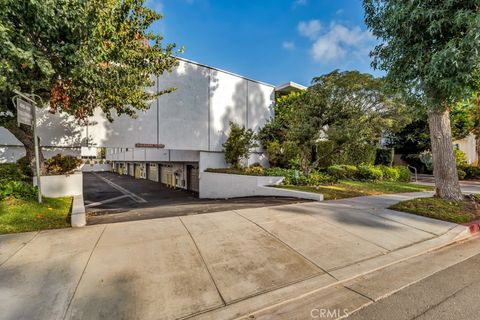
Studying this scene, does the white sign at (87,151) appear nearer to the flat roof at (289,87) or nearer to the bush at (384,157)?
the flat roof at (289,87)

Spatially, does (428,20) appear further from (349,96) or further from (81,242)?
(81,242)

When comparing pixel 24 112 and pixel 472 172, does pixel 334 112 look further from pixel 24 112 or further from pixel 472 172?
pixel 472 172

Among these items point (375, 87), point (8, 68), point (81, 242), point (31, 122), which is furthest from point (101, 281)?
point (375, 87)

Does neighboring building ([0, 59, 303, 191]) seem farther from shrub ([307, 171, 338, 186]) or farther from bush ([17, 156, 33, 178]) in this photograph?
shrub ([307, 171, 338, 186])

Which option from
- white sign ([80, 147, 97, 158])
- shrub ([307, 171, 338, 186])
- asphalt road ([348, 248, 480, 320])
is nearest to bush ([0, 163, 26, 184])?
white sign ([80, 147, 97, 158])

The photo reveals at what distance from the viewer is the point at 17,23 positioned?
4.94m

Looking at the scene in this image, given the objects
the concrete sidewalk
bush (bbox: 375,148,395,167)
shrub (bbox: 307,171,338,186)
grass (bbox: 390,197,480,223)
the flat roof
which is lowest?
the concrete sidewalk

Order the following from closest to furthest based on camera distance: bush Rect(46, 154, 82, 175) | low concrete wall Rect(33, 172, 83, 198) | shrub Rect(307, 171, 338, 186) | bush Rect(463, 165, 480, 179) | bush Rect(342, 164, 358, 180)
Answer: low concrete wall Rect(33, 172, 83, 198)
bush Rect(46, 154, 82, 175)
shrub Rect(307, 171, 338, 186)
bush Rect(342, 164, 358, 180)
bush Rect(463, 165, 480, 179)

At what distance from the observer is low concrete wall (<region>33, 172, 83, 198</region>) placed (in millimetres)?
7426

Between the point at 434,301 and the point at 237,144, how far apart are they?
11284 mm

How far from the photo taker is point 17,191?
6.40m

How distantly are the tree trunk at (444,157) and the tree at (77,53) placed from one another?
931 cm

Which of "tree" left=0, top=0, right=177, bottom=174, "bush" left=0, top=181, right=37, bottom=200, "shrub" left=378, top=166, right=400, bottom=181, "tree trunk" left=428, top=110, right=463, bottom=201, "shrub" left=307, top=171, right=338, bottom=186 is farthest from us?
"shrub" left=378, top=166, right=400, bottom=181

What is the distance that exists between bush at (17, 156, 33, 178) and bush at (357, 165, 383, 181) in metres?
17.7
